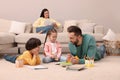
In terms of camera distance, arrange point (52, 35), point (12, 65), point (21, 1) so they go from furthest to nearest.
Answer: point (21, 1)
point (52, 35)
point (12, 65)

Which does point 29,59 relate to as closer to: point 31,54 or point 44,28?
point 31,54

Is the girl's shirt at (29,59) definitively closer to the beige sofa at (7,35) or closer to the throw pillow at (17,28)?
the beige sofa at (7,35)

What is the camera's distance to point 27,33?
5.23m

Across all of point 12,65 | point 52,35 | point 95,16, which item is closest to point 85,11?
point 95,16

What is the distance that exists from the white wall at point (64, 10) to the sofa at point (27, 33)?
42cm

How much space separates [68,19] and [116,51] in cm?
172

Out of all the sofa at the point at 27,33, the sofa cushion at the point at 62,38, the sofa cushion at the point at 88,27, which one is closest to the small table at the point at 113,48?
the sofa at the point at 27,33

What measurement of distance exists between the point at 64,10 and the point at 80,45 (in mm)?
2537

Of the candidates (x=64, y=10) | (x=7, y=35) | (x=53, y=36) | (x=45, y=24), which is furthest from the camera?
(x=64, y=10)

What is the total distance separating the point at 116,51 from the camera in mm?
4918

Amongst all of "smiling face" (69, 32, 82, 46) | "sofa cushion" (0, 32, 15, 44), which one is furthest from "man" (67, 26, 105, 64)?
"sofa cushion" (0, 32, 15, 44)

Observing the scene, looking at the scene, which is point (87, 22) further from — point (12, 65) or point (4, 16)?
point (12, 65)

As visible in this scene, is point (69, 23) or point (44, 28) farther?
point (69, 23)

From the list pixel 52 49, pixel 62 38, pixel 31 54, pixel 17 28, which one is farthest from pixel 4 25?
pixel 31 54
